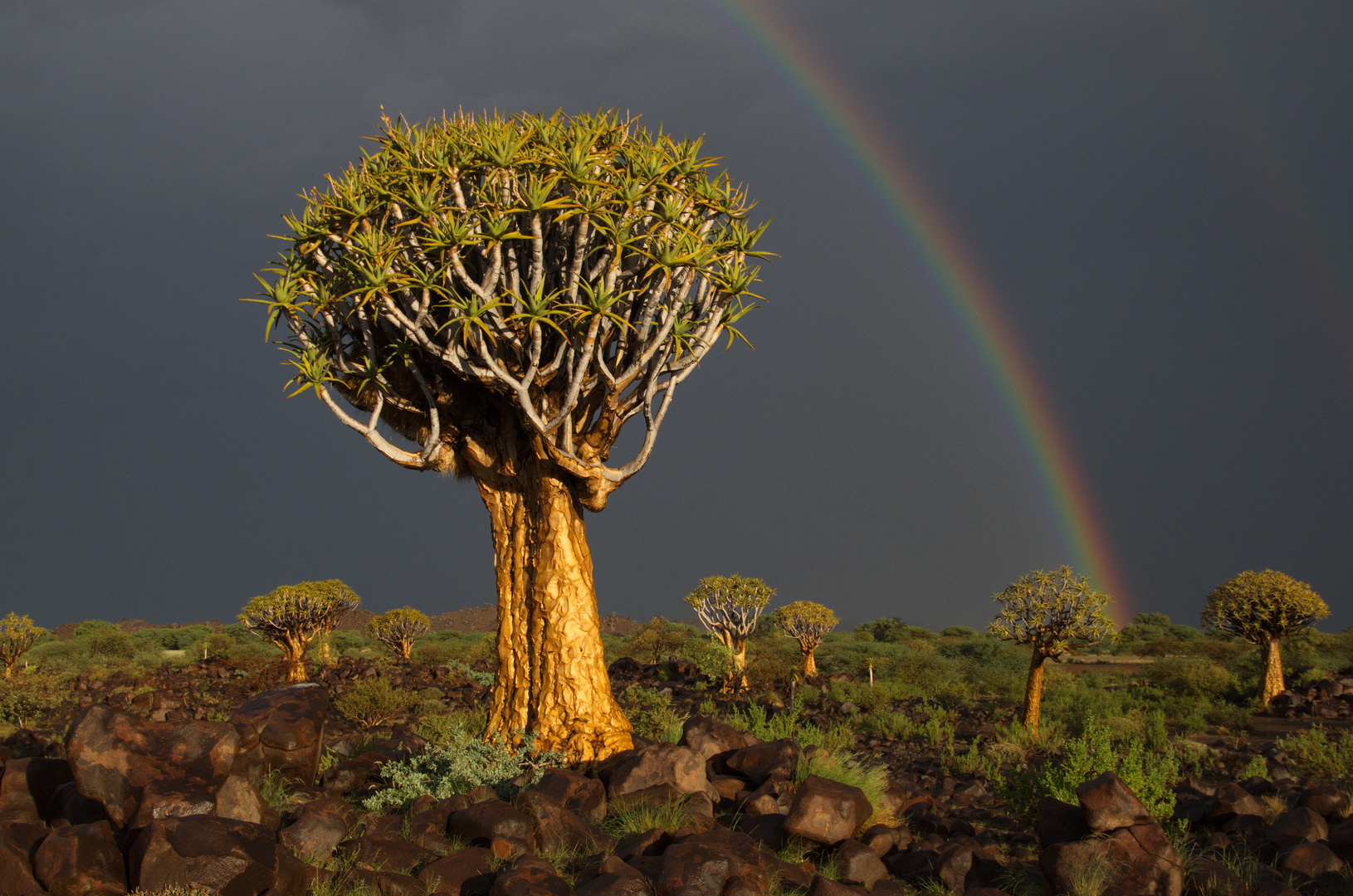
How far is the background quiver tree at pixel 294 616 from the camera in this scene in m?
22.1

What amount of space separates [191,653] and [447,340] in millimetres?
29259

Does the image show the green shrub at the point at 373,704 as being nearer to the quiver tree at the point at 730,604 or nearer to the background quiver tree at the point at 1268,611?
the quiver tree at the point at 730,604

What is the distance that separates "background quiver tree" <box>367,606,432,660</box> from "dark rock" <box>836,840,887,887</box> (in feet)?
74.7

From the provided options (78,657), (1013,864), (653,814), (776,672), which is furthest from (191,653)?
(1013,864)

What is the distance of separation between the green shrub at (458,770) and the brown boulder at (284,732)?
677 millimetres

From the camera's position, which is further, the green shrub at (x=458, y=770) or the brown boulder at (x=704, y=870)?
the green shrub at (x=458, y=770)

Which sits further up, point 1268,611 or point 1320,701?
point 1268,611

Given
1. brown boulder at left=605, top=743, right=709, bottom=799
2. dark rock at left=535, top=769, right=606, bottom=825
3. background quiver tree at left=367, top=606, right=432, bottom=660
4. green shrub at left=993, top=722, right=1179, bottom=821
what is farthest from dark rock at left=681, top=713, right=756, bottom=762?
background quiver tree at left=367, top=606, right=432, bottom=660

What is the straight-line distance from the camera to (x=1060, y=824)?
22.0 feet

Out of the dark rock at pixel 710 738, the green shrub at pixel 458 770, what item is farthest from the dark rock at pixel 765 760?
the green shrub at pixel 458 770

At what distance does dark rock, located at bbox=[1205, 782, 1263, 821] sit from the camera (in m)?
7.83

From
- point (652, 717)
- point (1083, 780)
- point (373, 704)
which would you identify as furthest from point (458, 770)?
point (373, 704)

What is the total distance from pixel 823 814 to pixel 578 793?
2111 millimetres

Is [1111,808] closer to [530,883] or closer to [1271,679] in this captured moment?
[530,883]
